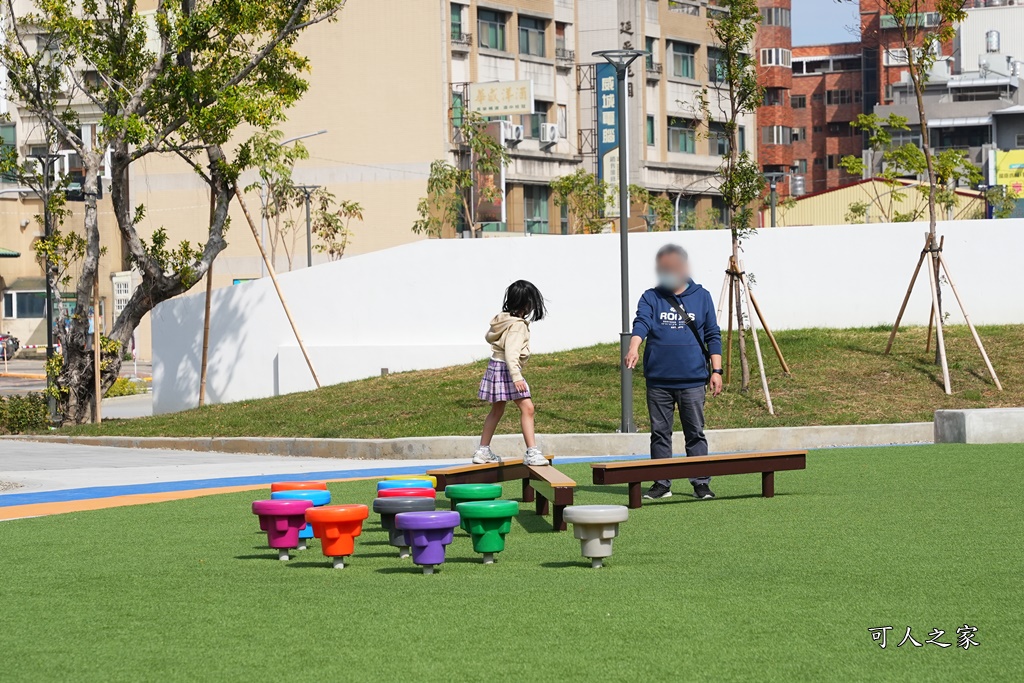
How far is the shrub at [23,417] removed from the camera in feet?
79.4

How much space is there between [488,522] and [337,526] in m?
0.86

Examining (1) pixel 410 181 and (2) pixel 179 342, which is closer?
(2) pixel 179 342

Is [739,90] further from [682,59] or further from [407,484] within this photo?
[682,59]

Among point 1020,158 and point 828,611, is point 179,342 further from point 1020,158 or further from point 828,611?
point 1020,158

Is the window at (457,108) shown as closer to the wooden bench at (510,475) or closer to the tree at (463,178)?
the tree at (463,178)

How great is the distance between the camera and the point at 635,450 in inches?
694

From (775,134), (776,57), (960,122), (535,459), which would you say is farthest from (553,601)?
(775,134)

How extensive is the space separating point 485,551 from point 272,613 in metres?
1.64

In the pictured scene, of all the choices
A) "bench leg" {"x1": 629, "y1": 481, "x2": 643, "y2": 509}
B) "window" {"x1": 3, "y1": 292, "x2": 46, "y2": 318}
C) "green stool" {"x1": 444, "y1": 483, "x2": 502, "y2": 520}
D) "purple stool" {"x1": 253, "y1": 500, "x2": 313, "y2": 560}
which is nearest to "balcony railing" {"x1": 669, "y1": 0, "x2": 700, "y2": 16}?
"window" {"x1": 3, "y1": 292, "x2": 46, "y2": 318}

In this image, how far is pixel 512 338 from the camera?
38.6 ft

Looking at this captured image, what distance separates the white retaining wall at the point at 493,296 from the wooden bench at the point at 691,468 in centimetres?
1486

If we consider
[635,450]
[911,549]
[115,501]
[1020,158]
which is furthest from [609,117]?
[911,549]

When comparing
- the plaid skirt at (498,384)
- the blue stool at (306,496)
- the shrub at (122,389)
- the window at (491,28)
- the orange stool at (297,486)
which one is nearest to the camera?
the blue stool at (306,496)

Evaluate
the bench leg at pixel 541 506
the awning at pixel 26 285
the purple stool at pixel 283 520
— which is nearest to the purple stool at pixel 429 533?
the purple stool at pixel 283 520
